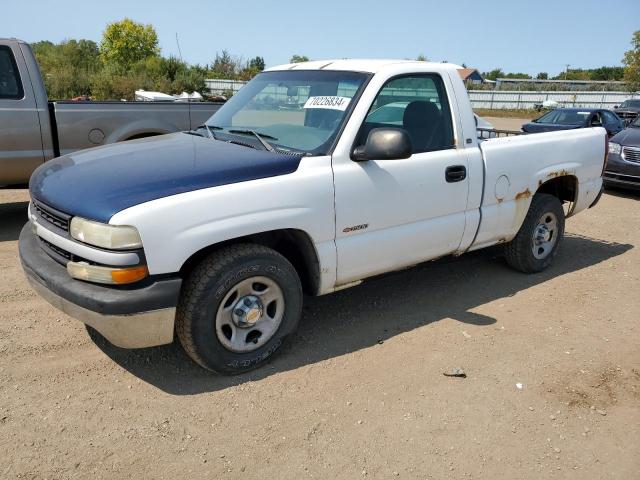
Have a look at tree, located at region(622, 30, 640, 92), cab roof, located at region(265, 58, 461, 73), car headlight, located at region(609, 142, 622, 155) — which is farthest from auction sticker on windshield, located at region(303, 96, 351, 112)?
tree, located at region(622, 30, 640, 92)

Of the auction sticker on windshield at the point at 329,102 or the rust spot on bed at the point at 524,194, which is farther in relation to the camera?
the rust spot on bed at the point at 524,194

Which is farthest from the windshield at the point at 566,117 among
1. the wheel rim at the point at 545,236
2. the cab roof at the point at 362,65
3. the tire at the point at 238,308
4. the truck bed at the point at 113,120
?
the tire at the point at 238,308

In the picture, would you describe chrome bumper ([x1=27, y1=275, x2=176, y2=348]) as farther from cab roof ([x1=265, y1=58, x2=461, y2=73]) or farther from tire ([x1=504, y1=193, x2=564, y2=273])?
tire ([x1=504, y1=193, x2=564, y2=273])

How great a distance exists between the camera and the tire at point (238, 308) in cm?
315

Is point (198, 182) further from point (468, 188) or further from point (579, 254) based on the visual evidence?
point (579, 254)

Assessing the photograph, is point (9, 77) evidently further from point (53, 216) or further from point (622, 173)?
point (622, 173)

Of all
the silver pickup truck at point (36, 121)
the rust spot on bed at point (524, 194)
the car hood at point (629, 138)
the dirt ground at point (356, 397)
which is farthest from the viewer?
the car hood at point (629, 138)

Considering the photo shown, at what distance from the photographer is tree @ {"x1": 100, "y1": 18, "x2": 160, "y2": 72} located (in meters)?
48.4

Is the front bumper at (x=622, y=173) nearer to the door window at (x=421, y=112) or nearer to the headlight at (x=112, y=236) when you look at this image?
the door window at (x=421, y=112)

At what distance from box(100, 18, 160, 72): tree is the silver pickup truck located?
4542cm

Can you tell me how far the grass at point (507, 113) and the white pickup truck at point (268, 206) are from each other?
3422 cm

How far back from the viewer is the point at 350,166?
361 centimetres

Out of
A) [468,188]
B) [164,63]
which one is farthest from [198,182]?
[164,63]

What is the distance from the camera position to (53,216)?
3244 millimetres
